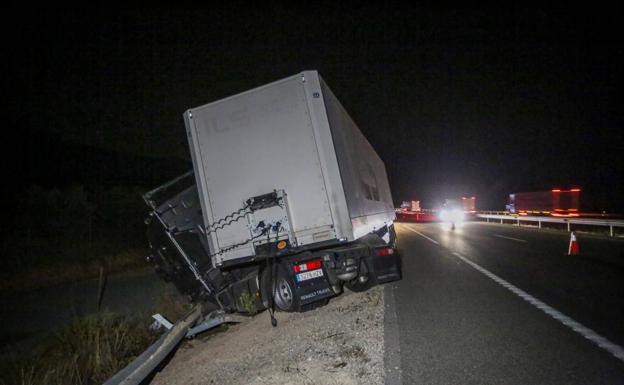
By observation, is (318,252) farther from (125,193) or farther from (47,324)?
(125,193)

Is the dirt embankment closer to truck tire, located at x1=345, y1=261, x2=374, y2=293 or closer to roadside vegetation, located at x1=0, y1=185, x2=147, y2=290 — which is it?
truck tire, located at x1=345, y1=261, x2=374, y2=293

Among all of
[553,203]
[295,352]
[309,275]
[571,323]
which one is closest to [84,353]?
[295,352]

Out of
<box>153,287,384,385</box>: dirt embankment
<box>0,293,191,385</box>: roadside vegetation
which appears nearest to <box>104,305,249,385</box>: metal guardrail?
<box>153,287,384,385</box>: dirt embankment

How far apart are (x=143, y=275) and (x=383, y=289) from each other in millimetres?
10927

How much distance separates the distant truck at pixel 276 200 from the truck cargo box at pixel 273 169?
0.05 ft

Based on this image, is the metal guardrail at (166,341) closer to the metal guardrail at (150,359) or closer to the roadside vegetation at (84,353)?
the metal guardrail at (150,359)

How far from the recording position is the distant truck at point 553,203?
101 feet

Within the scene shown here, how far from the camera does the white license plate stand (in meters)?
6.17

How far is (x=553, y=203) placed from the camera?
31.6m

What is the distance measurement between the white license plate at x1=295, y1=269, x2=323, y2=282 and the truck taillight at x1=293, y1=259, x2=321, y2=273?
0.06 metres

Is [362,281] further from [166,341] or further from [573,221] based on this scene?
[573,221]

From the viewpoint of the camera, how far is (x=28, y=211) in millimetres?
17953

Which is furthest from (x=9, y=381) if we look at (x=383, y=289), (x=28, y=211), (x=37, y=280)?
(x=28, y=211)

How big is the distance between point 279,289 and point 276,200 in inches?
57.9
